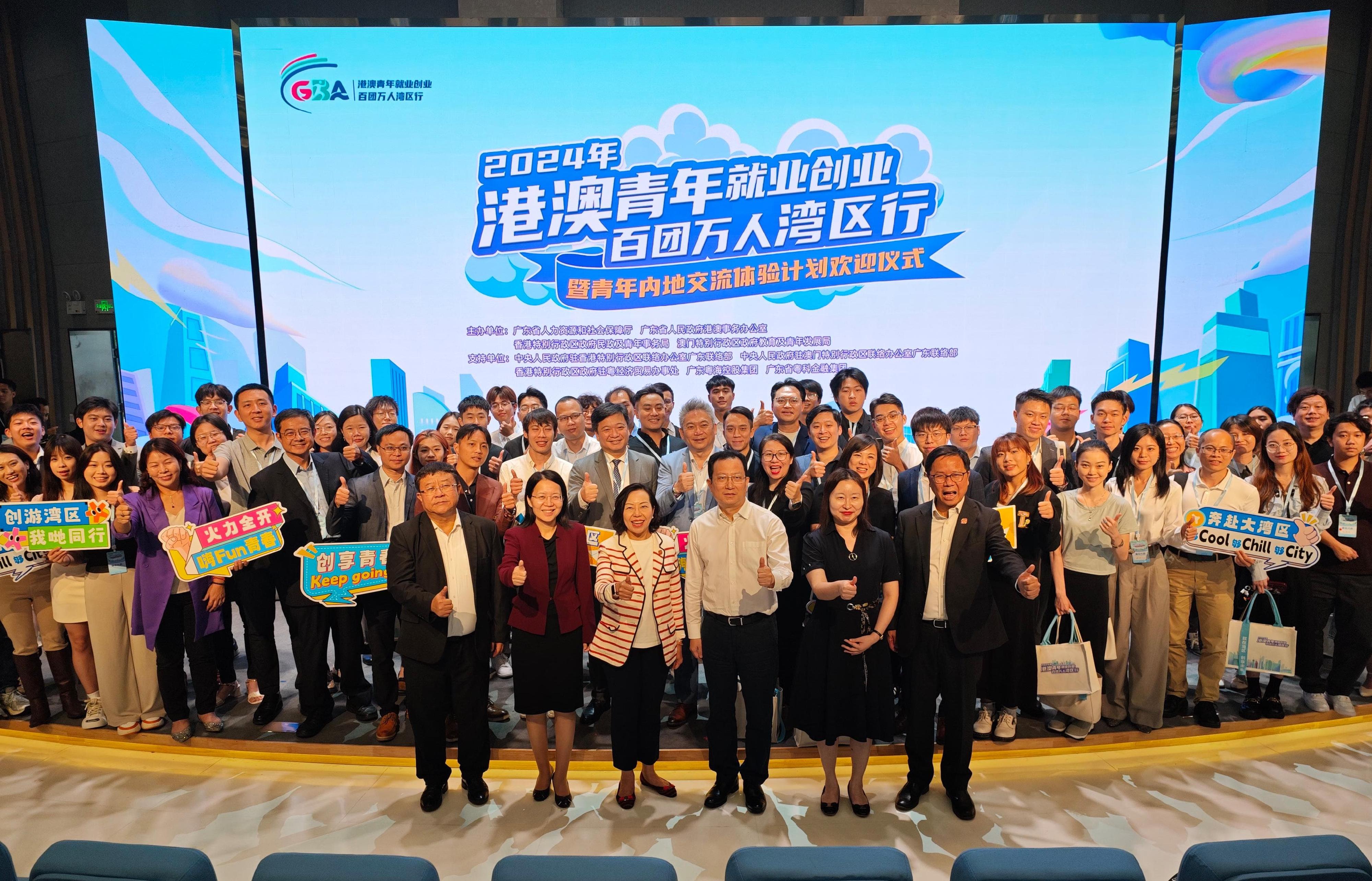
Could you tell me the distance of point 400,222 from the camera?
20.1 feet

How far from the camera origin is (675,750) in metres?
3.55

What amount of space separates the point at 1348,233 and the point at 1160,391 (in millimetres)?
3140

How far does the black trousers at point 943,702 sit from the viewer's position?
9.99 ft

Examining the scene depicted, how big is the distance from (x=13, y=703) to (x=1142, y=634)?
6.19 metres

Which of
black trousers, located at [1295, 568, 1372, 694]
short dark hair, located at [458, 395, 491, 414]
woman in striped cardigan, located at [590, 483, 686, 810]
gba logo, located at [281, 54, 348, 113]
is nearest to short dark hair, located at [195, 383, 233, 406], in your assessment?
short dark hair, located at [458, 395, 491, 414]

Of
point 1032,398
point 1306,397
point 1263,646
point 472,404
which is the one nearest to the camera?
point 1263,646

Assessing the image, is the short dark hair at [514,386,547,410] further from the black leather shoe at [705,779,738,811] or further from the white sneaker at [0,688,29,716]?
the white sneaker at [0,688,29,716]

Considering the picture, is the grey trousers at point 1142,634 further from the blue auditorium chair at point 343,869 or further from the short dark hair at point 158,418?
the short dark hair at point 158,418


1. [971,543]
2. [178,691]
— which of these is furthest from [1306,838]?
[178,691]

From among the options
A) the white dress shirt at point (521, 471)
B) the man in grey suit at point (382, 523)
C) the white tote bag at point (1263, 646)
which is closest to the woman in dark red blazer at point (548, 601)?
the white dress shirt at point (521, 471)

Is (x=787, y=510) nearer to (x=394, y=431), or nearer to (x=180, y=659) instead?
(x=394, y=431)

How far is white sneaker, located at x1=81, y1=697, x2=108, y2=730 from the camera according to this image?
3891 mm

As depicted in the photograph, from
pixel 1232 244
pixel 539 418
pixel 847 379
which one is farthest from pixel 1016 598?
pixel 1232 244

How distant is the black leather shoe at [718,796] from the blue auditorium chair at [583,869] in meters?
1.90
